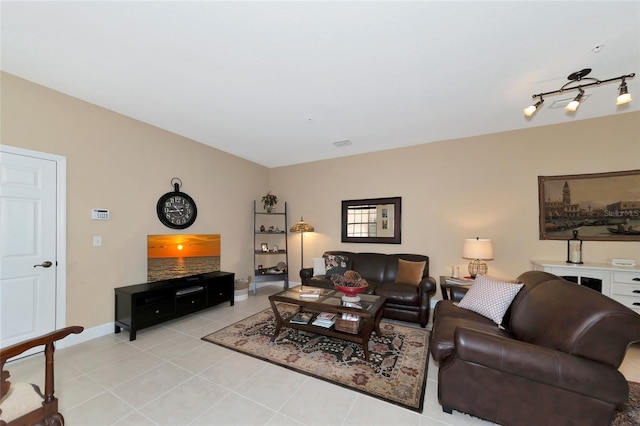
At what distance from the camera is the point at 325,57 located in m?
2.14

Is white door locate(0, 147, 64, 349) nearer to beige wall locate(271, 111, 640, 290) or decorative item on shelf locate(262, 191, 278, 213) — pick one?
decorative item on shelf locate(262, 191, 278, 213)

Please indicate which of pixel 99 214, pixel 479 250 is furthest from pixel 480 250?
pixel 99 214

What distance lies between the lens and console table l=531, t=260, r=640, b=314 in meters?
2.76

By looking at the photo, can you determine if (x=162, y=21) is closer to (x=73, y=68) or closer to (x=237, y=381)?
(x=73, y=68)

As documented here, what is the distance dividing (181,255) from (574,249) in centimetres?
568

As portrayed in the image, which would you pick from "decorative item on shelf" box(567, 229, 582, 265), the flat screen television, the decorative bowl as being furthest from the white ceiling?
the decorative bowl

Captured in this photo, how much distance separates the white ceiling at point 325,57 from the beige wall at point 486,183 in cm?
34

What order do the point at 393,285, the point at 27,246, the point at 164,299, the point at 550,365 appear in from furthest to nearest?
the point at 393,285
the point at 164,299
the point at 27,246
the point at 550,365

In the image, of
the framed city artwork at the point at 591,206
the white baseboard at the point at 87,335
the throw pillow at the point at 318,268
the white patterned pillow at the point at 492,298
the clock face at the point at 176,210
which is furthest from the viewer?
the throw pillow at the point at 318,268

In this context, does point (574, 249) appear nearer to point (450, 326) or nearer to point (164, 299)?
point (450, 326)

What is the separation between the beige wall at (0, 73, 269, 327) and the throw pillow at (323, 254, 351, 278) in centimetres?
232

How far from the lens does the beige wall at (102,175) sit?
2590 millimetres

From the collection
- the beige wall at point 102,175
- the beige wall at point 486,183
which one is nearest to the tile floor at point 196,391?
the beige wall at point 102,175

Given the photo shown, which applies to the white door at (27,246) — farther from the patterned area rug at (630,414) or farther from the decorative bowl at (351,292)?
the patterned area rug at (630,414)
